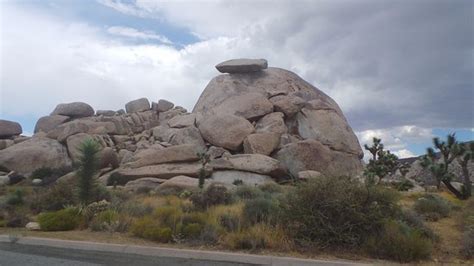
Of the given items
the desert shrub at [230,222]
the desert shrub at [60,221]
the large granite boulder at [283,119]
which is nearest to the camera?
the desert shrub at [230,222]

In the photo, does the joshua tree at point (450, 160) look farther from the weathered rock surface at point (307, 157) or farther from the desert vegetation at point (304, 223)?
the desert vegetation at point (304, 223)

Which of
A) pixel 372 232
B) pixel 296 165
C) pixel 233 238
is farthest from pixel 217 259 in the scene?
pixel 296 165

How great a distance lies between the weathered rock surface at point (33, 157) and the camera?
47156mm

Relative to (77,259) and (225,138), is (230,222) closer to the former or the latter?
(77,259)

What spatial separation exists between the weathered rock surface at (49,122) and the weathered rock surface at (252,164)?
2749 cm

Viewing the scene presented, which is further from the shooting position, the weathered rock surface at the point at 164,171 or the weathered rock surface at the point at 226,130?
the weathered rock surface at the point at 226,130

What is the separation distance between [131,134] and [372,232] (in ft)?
158

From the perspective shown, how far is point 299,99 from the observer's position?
52.8 m

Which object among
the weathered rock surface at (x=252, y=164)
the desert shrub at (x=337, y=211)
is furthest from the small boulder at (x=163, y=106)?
the desert shrub at (x=337, y=211)

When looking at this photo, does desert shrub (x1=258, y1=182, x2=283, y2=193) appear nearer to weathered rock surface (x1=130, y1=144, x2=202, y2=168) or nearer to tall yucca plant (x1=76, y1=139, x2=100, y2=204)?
tall yucca plant (x1=76, y1=139, x2=100, y2=204)

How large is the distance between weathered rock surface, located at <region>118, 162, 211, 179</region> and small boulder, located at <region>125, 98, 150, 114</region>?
24.6 m

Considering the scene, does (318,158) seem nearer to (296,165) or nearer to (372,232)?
(296,165)

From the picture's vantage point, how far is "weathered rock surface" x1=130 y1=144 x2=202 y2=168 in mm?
43531

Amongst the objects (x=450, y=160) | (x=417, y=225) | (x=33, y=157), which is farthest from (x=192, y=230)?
(x=33, y=157)
